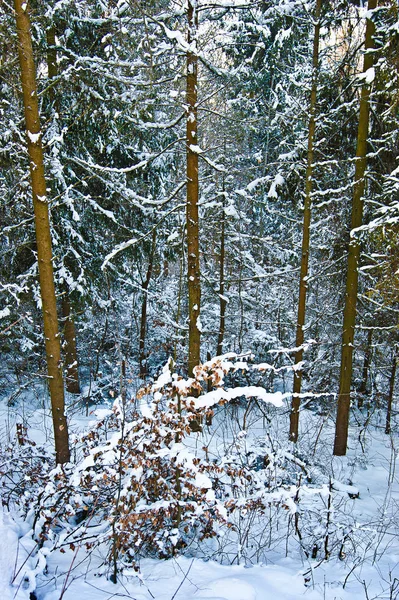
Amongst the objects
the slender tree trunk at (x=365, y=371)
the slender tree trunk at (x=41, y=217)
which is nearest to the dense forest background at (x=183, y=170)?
the slender tree trunk at (x=41, y=217)

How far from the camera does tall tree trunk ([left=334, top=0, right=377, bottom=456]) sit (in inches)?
314

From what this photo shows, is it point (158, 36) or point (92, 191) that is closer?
point (158, 36)

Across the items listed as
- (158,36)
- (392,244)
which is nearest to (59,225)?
(158,36)

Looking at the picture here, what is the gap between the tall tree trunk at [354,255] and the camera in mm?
7973

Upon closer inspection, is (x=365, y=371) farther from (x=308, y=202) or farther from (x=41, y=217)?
(x=41, y=217)

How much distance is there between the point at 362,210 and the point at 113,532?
8.22 metres

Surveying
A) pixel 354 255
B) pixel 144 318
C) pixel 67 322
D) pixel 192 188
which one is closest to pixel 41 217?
pixel 192 188

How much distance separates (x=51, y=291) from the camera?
5.71 metres

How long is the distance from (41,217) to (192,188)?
123 inches

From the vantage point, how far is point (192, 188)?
292 inches

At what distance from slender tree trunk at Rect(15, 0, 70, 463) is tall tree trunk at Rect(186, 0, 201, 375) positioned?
8.41ft

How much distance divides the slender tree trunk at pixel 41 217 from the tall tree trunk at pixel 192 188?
2562 mm

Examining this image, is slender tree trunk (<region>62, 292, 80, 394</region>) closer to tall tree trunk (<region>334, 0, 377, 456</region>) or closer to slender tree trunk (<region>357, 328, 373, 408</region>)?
tall tree trunk (<region>334, 0, 377, 456</region>)

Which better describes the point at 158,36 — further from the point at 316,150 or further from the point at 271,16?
the point at 316,150
